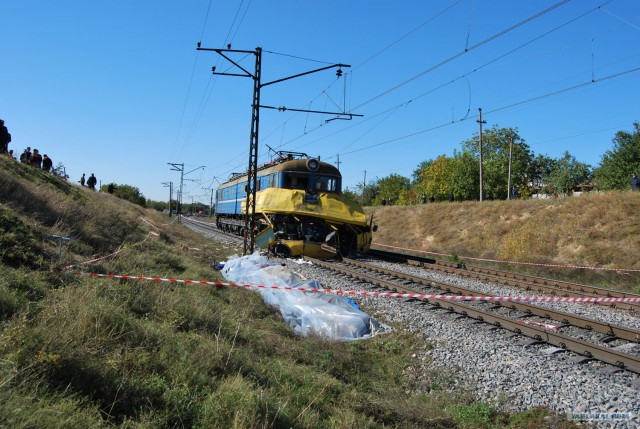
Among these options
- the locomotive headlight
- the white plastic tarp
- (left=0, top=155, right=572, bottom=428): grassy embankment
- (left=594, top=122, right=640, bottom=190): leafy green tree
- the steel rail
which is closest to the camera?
(left=0, top=155, right=572, bottom=428): grassy embankment

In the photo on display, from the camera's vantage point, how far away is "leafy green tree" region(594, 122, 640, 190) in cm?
4584

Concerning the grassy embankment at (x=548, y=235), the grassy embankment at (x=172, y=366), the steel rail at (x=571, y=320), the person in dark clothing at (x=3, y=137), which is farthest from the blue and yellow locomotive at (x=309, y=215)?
the person in dark clothing at (x=3, y=137)

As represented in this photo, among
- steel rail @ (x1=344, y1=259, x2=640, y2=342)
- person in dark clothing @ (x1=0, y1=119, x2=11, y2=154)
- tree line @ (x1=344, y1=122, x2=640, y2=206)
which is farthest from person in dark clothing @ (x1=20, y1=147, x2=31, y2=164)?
tree line @ (x1=344, y1=122, x2=640, y2=206)

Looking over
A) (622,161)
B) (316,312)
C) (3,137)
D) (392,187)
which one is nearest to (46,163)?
(3,137)

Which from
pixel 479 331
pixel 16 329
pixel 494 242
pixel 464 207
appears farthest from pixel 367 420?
pixel 464 207

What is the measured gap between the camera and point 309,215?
16.9 m

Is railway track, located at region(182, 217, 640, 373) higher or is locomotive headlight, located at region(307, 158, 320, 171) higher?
locomotive headlight, located at region(307, 158, 320, 171)

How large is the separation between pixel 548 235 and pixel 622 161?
34811 mm

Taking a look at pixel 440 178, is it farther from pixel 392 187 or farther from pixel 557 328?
pixel 557 328

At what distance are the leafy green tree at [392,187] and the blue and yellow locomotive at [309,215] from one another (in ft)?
235

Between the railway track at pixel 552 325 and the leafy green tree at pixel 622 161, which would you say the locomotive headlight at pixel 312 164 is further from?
the leafy green tree at pixel 622 161

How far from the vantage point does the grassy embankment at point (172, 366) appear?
3.26 metres

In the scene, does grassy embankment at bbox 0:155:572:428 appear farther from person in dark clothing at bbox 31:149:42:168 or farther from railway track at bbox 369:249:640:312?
person in dark clothing at bbox 31:149:42:168

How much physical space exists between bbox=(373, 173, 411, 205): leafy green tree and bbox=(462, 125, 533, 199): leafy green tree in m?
21.2
